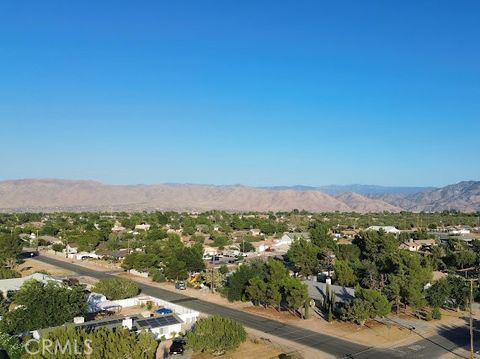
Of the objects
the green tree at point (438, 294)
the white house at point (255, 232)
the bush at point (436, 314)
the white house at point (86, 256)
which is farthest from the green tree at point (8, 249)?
the bush at point (436, 314)

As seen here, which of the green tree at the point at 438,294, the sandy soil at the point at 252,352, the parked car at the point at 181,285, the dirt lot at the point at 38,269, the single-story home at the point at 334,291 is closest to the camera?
the sandy soil at the point at 252,352

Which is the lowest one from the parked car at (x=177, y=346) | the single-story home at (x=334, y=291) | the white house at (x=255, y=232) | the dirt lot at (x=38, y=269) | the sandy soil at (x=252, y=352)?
the dirt lot at (x=38, y=269)

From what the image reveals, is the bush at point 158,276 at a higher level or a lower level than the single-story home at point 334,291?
lower

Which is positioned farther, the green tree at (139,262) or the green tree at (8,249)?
the green tree at (8,249)

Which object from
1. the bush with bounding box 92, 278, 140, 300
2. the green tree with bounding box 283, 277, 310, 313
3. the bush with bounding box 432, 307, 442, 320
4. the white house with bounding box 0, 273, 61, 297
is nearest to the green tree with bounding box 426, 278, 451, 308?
the bush with bounding box 432, 307, 442, 320

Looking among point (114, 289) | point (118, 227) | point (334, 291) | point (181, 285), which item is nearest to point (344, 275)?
point (334, 291)

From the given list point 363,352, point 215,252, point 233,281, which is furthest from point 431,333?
point 215,252

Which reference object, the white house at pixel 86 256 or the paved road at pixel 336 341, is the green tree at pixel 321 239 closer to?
the paved road at pixel 336 341
